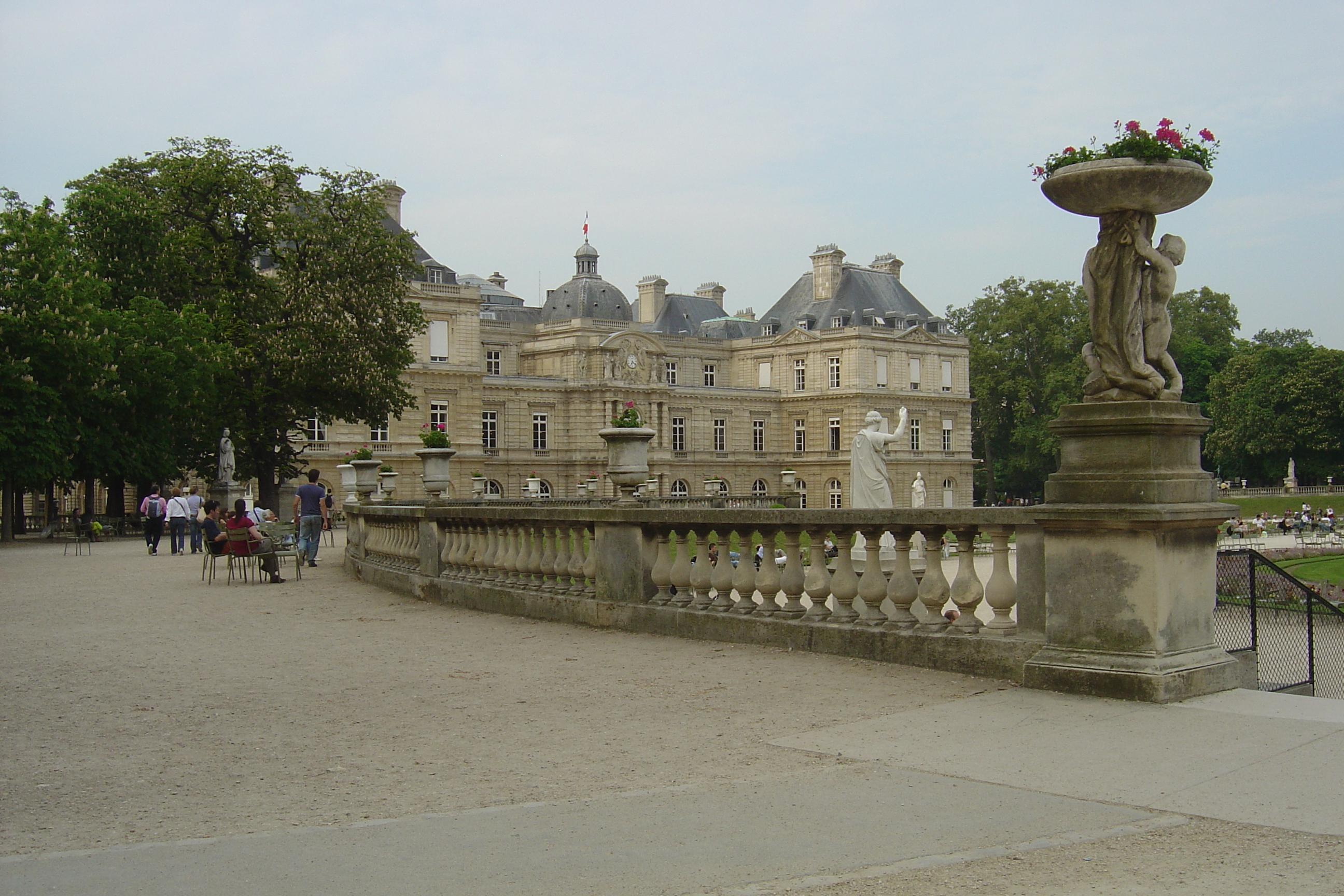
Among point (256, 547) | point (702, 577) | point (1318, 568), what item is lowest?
point (1318, 568)

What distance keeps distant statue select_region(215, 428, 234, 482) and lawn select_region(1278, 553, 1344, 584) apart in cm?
2653

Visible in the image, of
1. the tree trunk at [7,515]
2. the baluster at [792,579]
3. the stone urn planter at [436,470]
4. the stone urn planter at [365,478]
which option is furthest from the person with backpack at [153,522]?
the baluster at [792,579]

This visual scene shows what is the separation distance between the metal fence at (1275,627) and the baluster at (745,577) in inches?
116

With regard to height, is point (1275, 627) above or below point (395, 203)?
below

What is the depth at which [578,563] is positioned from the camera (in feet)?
33.8

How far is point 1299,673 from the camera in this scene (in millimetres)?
10508

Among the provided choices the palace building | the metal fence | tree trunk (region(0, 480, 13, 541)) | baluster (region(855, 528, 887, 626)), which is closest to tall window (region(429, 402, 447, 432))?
the palace building

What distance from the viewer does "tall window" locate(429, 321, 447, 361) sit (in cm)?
6316

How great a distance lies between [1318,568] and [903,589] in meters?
29.3

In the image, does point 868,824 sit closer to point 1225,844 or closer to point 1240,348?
point 1225,844

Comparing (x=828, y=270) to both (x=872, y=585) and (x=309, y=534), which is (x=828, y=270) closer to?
(x=309, y=534)

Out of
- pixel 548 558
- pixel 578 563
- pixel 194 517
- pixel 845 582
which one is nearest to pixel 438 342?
pixel 194 517

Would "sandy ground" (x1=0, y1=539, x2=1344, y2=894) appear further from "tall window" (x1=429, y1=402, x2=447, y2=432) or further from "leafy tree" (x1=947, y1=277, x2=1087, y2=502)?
"leafy tree" (x1=947, y1=277, x2=1087, y2=502)

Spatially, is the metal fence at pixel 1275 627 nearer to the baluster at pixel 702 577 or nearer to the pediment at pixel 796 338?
the baluster at pixel 702 577
